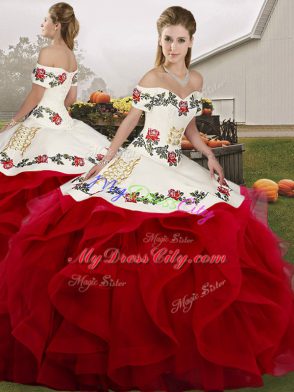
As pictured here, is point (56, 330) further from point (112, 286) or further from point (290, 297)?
point (290, 297)

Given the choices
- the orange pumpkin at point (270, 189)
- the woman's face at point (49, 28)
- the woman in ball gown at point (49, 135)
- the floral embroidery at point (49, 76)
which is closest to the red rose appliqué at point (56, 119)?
the woman in ball gown at point (49, 135)

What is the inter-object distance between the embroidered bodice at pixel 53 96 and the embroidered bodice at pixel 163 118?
227 cm

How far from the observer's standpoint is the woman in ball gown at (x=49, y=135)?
668 centimetres

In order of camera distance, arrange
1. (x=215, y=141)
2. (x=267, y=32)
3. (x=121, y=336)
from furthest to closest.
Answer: (x=267, y=32), (x=215, y=141), (x=121, y=336)

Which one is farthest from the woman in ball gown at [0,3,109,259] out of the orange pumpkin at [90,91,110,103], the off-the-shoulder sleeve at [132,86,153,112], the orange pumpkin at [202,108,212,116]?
the orange pumpkin at [202,108,212,116]

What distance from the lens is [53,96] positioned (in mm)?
7293

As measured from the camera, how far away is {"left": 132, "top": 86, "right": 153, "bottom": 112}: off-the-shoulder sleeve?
16.5 feet

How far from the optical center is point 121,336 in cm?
454

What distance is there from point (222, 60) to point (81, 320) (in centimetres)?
1925

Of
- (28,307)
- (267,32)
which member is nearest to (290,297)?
(28,307)

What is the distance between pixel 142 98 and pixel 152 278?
1.40m

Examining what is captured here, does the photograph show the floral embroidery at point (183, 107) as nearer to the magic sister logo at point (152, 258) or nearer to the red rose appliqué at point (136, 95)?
the red rose appliqué at point (136, 95)

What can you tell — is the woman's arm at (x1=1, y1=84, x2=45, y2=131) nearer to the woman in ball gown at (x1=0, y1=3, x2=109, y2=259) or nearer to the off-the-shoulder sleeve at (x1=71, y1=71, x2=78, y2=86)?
the woman in ball gown at (x1=0, y1=3, x2=109, y2=259)

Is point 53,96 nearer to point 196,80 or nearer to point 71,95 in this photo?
point 71,95
